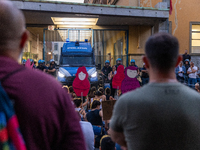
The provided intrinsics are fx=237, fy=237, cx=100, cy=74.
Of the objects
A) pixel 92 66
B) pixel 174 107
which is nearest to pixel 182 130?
pixel 174 107

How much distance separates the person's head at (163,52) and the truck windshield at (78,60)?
10.9 metres

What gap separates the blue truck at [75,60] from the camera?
11.9 m

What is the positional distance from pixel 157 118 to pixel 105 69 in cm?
1129

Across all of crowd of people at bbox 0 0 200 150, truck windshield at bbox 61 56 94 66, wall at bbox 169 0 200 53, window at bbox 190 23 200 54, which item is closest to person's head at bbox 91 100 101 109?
crowd of people at bbox 0 0 200 150

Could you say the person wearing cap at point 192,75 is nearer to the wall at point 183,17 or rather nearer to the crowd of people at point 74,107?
the wall at point 183,17

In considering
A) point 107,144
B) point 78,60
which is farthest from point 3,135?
point 78,60

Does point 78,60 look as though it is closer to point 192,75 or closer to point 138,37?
point 192,75

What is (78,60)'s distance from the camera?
12617mm

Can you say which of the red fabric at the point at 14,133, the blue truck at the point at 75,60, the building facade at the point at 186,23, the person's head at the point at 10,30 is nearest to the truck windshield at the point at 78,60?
the blue truck at the point at 75,60

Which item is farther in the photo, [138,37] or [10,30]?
[138,37]

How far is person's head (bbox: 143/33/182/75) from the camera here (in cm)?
162

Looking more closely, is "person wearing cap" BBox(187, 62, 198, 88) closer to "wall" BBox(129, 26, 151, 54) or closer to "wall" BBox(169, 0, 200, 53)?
"wall" BBox(169, 0, 200, 53)

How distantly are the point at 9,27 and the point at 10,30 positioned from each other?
0.02m

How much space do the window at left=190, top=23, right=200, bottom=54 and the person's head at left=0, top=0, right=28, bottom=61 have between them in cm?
1851
